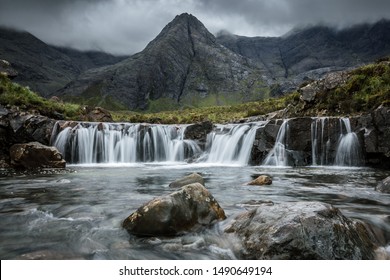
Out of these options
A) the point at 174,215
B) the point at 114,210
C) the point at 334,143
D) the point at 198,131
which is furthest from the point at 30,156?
the point at 334,143

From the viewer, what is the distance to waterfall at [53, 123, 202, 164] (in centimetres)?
2669

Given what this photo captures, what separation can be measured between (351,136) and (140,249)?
1904 centimetres

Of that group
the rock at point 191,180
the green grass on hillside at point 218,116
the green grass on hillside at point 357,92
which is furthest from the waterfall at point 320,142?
the rock at point 191,180

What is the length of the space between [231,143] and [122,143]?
9.89 m

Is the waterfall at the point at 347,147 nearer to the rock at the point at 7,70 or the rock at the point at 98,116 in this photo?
the rock at the point at 98,116

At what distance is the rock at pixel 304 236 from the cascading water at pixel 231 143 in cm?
1961

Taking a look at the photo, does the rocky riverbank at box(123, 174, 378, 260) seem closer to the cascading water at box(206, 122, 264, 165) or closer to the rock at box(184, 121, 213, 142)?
the cascading water at box(206, 122, 264, 165)

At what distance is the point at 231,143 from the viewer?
90.3 feet

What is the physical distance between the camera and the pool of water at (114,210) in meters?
6.08

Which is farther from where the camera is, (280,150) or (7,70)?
(7,70)

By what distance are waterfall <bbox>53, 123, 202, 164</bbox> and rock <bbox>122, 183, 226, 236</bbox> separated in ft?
68.9

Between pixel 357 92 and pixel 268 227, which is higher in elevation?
pixel 357 92

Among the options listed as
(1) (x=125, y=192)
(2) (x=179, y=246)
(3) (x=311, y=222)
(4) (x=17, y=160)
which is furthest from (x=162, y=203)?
(4) (x=17, y=160)

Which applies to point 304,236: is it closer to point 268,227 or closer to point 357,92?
point 268,227
